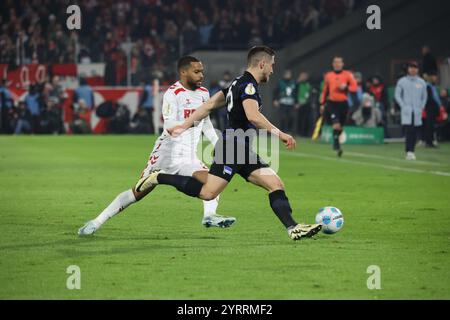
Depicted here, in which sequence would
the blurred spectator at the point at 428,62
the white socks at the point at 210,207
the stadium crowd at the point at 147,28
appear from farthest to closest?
the stadium crowd at the point at 147,28
the blurred spectator at the point at 428,62
the white socks at the point at 210,207

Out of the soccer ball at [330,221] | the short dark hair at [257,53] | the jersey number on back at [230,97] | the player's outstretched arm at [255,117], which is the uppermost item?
the short dark hair at [257,53]

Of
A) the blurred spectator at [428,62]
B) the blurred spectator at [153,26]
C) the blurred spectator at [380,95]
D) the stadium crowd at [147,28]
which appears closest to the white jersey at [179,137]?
the blurred spectator at [428,62]

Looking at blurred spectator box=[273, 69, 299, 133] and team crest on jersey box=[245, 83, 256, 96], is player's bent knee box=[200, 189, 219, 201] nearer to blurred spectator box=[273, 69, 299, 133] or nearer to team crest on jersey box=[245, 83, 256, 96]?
team crest on jersey box=[245, 83, 256, 96]

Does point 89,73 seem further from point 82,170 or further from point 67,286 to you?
point 67,286

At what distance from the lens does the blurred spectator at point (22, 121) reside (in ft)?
129

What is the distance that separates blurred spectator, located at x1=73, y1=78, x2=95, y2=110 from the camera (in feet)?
129

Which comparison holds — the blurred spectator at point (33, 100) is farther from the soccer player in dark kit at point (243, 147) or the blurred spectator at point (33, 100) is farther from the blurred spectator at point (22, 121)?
the soccer player in dark kit at point (243, 147)

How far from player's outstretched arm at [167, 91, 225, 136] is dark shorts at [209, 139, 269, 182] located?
386 millimetres

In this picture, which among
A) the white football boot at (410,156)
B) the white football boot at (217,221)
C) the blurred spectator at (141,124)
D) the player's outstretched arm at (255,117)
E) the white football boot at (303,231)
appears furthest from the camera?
the blurred spectator at (141,124)

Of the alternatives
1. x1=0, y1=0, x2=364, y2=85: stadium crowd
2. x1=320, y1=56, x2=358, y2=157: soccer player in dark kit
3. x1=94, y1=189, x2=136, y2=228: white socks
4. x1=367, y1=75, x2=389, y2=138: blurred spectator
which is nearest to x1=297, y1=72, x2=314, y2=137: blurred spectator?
x1=367, y1=75, x2=389, y2=138: blurred spectator

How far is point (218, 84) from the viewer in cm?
3981

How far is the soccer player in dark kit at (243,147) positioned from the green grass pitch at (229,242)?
0.42 meters

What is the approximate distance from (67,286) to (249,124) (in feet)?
11.4

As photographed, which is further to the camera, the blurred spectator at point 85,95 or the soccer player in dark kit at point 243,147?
the blurred spectator at point 85,95
